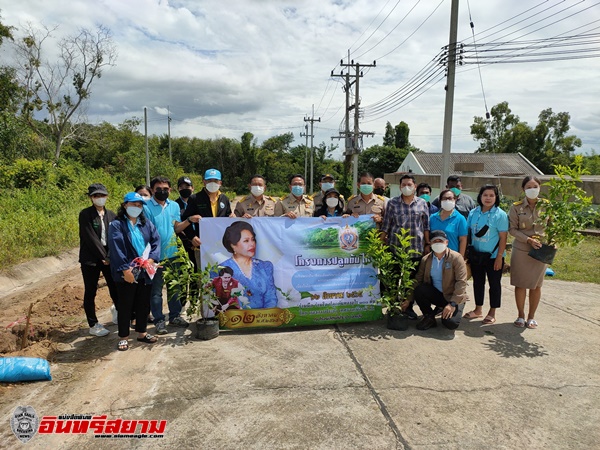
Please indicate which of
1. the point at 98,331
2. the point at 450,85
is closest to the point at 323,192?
the point at 98,331

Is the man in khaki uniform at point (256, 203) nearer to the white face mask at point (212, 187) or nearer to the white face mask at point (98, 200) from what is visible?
the white face mask at point (212, 187)

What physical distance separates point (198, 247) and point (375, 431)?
9.06ft

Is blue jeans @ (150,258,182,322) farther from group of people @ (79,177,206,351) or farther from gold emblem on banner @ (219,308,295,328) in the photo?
gold emblem on banner @ (219,308,295,328)

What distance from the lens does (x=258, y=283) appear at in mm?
4559

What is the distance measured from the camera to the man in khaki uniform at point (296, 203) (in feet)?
16.5

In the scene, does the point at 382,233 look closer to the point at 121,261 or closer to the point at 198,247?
the point at 198,247

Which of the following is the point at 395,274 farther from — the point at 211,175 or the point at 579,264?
the point at 579,264

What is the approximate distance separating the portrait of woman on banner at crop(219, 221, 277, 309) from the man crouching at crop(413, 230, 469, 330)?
172 centimetres

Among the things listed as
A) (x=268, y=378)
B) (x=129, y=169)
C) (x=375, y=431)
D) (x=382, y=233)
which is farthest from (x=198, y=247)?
(x=129, y=169)

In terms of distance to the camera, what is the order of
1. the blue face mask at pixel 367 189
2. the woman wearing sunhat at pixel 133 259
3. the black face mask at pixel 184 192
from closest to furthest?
the woman wearing sunhat at pixel 133 259 → the blue face mask at pixel 367 189 → the black face mask at pixel 184 192

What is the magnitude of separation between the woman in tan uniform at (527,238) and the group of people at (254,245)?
0.01m

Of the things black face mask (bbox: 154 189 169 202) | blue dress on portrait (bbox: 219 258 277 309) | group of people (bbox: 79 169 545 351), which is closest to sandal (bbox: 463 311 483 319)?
group of people (bbox: 79 169 545 351)

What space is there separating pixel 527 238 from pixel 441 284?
1.07 m

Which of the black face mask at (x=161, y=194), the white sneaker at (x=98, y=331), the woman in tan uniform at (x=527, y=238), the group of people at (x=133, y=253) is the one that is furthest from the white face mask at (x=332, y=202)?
the white sneaker at (x=98, y=331)
